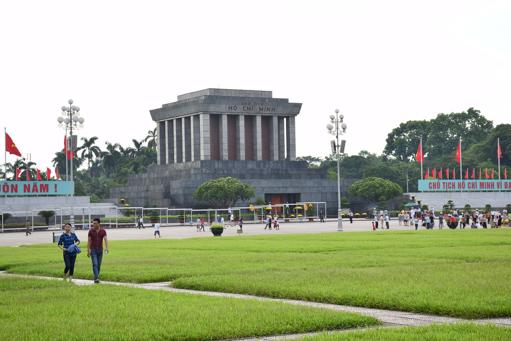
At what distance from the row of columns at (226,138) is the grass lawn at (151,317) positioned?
102 m

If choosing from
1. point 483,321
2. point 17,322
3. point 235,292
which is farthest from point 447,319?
point 17,322

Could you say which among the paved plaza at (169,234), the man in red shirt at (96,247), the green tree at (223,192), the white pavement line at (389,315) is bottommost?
the white pavement line at (389,315)

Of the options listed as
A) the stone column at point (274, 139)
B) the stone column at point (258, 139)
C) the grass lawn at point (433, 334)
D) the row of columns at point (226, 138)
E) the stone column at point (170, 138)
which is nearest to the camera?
the grass lawn at point (433, 334)

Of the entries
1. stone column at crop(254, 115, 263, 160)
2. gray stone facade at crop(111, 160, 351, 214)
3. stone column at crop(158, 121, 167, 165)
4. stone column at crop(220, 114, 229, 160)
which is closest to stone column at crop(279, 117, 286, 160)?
stone column at crop(254, 115, 263, 160)

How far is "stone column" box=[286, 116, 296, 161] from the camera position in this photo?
13050cm

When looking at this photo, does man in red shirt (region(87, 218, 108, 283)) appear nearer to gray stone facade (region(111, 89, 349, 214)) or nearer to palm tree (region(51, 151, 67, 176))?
gray stone facade (region(111, 89, 349, 214))

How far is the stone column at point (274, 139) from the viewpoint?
128750 mm

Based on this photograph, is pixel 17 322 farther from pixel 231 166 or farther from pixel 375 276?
pixel 231 166

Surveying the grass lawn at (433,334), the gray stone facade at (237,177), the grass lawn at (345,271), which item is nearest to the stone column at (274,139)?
the gray stone facade at (237,177)

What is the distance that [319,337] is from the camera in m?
14.7

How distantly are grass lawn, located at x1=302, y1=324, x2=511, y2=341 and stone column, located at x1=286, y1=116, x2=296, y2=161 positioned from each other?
115m

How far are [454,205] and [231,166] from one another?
30426mm

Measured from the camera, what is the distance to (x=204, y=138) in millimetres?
122000

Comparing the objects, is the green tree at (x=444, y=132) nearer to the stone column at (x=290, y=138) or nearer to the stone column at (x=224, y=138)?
the stone column at (x=290, y=138)
